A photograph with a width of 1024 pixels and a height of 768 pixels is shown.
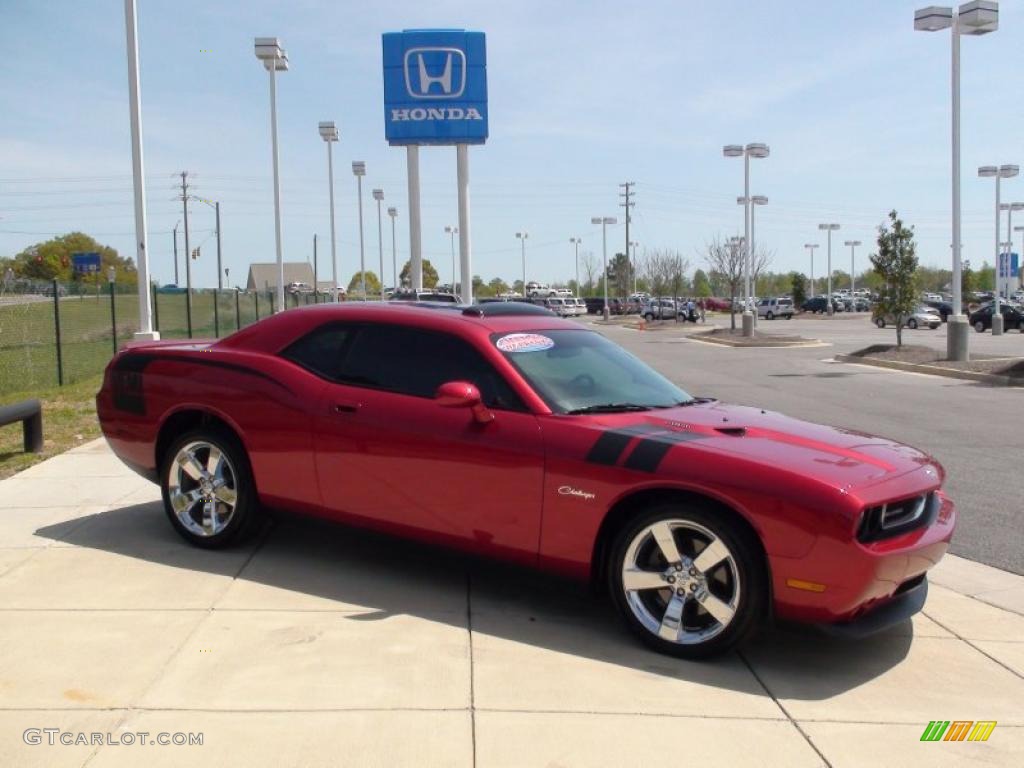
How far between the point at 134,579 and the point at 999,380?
59.1ft

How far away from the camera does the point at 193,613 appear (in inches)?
193

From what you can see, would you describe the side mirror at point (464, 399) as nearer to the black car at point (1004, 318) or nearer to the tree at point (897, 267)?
the tree at point (897, 267)

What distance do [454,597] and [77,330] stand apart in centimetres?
2284

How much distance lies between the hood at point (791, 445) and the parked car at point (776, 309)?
65.4m

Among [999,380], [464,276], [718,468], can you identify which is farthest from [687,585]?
[464,276]

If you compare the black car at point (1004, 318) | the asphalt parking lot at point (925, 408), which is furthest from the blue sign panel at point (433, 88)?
the black car at point (1004, 318)

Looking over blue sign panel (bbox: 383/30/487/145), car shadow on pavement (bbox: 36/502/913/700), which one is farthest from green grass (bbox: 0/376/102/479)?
blue sign panel (bbox: 383/30/487/145)

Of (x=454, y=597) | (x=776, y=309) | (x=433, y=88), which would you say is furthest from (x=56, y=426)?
(x=776, y=309)

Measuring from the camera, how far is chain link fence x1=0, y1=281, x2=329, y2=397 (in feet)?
54.6

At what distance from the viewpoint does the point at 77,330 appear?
25.1 metres

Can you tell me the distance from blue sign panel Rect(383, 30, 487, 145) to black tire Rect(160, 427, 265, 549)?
16524mm

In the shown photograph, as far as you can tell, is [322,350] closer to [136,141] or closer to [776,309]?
[136,141]

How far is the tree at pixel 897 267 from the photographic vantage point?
85.0ft

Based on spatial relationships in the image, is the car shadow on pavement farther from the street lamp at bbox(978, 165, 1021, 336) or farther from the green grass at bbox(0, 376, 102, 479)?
the street lamp at bbox(978, 165, 1021, 336)
